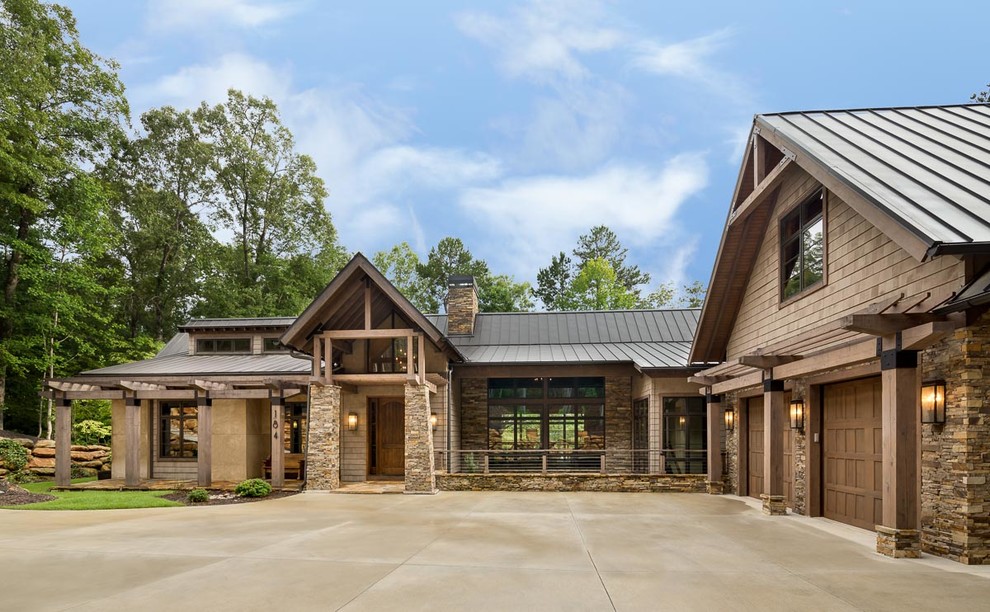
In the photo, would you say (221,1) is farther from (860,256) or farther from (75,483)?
(860,256)

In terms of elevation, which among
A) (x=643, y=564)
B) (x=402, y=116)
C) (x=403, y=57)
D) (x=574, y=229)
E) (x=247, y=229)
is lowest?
(x=643, y=564)

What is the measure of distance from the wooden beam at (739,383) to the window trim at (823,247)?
1325 millimetres

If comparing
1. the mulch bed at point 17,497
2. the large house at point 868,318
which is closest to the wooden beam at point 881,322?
the large house at point 868,318

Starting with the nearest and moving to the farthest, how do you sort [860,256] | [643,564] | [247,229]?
1. [643,564]
2. [860,256]
3. [247,229]

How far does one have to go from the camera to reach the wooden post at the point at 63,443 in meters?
15.5

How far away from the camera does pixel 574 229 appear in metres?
119

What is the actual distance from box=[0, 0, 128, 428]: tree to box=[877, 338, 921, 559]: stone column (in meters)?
24.5

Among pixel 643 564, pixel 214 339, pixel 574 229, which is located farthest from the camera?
pixel 574 229

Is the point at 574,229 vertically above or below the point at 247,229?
above

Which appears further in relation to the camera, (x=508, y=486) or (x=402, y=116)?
(x=402, y=116)

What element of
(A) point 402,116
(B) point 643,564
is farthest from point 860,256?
(A) point 402,116

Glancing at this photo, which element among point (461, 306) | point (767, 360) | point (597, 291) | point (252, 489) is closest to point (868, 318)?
point (767, 360)

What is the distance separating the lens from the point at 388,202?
126500mm

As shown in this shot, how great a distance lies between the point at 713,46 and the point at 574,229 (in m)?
97.1
